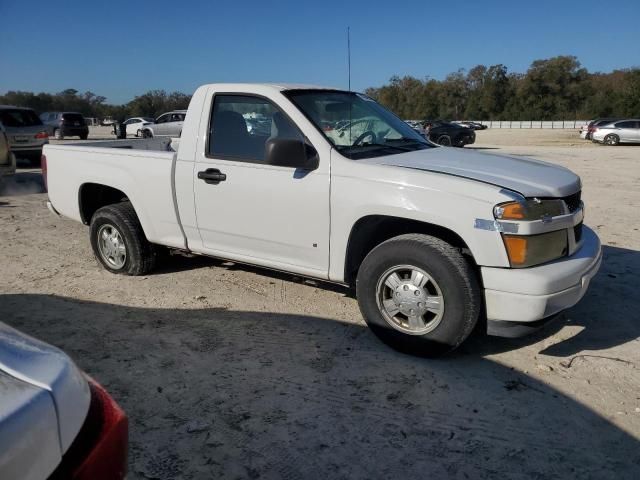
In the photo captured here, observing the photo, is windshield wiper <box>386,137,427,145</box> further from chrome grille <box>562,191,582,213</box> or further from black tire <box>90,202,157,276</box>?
black tire <box>90,202,157,276</box>

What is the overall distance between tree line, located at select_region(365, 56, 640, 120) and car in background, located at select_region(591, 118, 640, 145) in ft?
149

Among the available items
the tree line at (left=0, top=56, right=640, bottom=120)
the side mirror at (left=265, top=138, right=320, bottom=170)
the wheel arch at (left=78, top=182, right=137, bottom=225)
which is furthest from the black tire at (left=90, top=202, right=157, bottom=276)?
the tree line at (left=0, top=56, right=640, bottom=120)

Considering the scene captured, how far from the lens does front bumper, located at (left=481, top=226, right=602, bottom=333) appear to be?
3.29 m

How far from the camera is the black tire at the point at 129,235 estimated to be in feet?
17.4

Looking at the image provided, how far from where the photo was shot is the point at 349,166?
12.7 feet

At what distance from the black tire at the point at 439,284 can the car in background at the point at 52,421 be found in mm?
2357

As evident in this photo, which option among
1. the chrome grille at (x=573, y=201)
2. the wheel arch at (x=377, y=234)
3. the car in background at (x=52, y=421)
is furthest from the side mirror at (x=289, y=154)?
the car in background at (x=52, y=421)

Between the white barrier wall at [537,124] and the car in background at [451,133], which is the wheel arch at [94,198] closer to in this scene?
the car in background at [451,133]

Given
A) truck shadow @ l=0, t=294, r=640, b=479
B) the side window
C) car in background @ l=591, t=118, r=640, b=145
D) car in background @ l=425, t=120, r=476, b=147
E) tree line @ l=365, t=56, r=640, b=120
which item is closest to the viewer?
truck shadow @ l=0, t=294, r=640, b=479

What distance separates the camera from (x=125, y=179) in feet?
17.0

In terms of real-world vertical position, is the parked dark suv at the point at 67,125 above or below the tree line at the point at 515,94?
below

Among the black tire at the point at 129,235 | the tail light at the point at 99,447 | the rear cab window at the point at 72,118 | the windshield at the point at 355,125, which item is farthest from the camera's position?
the rear cab window at the point at 72,118

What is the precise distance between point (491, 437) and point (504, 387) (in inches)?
22.6

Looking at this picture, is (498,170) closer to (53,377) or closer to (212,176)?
(212,176)
